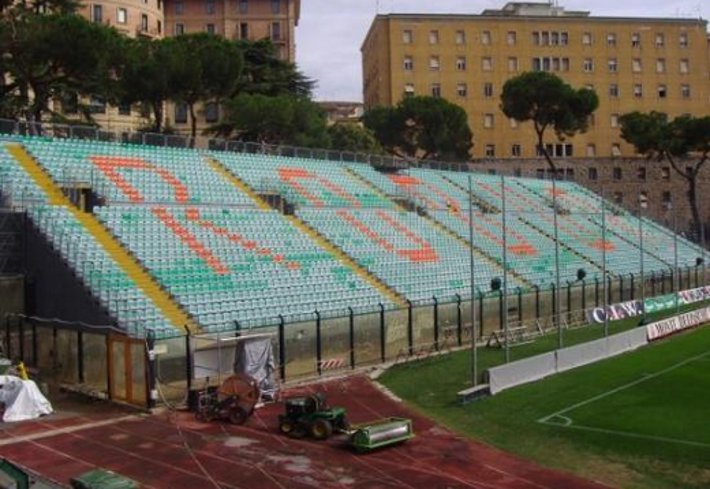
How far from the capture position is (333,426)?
21297mm

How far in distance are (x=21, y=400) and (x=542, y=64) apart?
293 ft

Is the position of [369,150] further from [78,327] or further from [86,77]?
[78,327]

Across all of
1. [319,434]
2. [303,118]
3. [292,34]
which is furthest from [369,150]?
[319,434]

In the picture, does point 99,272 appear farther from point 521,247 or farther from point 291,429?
point 521,247

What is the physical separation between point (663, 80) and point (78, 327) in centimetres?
9456

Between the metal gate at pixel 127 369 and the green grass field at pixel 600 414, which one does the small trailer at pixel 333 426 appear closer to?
the green grass field at pixel 600 414

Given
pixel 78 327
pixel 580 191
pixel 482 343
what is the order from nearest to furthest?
pixel 78 327
pixel 482 343
pixel 580 191

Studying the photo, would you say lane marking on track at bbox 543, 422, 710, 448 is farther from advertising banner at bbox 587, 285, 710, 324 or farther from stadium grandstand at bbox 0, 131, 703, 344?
advertising banner at bbox 587, 285, 710, 324

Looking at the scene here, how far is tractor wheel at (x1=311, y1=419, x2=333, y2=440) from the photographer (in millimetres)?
20938

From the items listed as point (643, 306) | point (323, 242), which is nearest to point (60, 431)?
point (323, 242)

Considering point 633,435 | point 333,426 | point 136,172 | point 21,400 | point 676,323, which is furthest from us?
point 676,323

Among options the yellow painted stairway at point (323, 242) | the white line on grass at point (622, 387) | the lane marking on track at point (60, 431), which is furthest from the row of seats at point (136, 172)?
the white line on grass at point (622, 387)

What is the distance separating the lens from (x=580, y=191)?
2948 inches

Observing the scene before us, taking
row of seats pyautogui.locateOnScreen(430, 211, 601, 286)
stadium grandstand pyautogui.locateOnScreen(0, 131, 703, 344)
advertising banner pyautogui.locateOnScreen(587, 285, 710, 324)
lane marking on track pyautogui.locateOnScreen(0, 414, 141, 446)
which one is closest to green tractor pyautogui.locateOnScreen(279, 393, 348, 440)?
lane marking on track pyautogui.locateOnScreen(0, 414, 141, 446)
